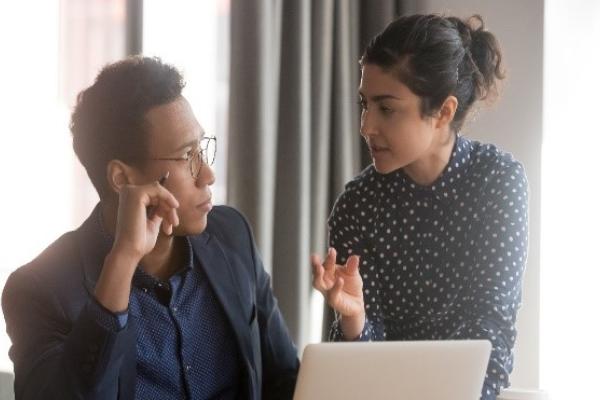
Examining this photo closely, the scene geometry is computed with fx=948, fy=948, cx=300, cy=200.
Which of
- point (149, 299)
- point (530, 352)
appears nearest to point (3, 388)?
point (149, 299)

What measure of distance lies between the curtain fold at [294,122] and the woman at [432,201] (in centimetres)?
98

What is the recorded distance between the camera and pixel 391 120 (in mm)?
1938

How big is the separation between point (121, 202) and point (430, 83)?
762 millimetres

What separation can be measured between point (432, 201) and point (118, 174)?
0.72 m

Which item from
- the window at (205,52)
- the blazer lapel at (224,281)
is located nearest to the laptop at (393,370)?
the blazer lapel at (224,281)

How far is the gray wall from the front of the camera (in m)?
3.14

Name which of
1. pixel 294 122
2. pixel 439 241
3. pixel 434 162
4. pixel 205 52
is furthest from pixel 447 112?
pixel 205 52

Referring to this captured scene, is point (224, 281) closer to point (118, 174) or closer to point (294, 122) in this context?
point (118, 174)

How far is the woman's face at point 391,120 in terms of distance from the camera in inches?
76.2

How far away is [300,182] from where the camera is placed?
3.18 metres

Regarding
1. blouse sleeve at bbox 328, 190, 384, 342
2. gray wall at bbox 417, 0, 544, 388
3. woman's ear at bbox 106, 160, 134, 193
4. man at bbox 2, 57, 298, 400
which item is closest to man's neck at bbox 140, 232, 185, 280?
man at bbox 2, 57, 298, 400

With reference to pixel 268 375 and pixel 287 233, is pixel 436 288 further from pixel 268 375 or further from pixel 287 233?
pixel 287 233

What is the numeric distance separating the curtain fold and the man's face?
1378 mm

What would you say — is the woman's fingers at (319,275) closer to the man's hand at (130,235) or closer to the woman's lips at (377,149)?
the man's hand at (130,235)
